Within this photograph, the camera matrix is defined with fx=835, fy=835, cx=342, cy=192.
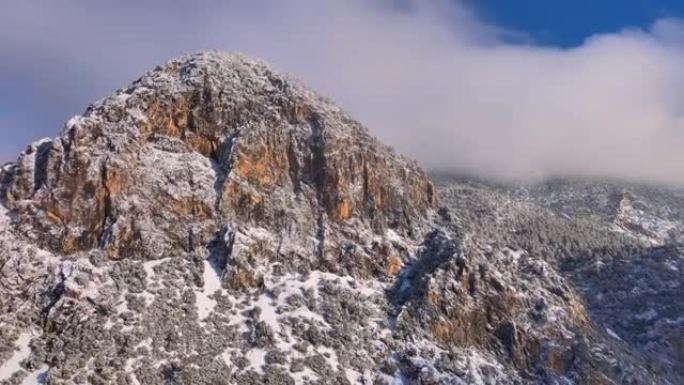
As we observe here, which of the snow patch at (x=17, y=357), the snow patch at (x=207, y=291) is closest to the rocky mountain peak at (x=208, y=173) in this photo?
the snow patch at (x=207, y=291)

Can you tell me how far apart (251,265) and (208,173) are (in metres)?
18.3

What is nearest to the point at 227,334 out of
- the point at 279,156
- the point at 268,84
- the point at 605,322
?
the point at 279,156

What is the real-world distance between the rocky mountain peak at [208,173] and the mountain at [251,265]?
0.91 feet

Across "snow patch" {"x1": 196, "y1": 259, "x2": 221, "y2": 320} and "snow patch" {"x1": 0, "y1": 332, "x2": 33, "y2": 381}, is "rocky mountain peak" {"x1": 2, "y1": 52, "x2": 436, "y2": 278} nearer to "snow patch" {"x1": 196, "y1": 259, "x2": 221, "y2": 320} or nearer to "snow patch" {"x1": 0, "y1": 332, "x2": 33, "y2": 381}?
"snow patch" {"x1": 196, "y1": 259, "x2": 221, "y2": 320}

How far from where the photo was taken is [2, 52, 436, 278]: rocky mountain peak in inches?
4761

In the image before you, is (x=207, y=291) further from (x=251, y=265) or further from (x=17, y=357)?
(x=17, y=357)

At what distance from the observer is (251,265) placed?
399ft

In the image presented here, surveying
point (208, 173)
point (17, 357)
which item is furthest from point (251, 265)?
point (17, 357)

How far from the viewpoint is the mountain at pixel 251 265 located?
357ft

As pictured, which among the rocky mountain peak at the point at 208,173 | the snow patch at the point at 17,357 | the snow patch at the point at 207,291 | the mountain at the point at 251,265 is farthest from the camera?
the rocky mountain peak at the point at 208,173

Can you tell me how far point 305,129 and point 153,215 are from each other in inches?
1221

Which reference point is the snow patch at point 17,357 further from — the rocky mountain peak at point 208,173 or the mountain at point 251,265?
the rocky mountain peak at point 208,173

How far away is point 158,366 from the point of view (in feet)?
344

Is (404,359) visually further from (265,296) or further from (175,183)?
(175,183)
